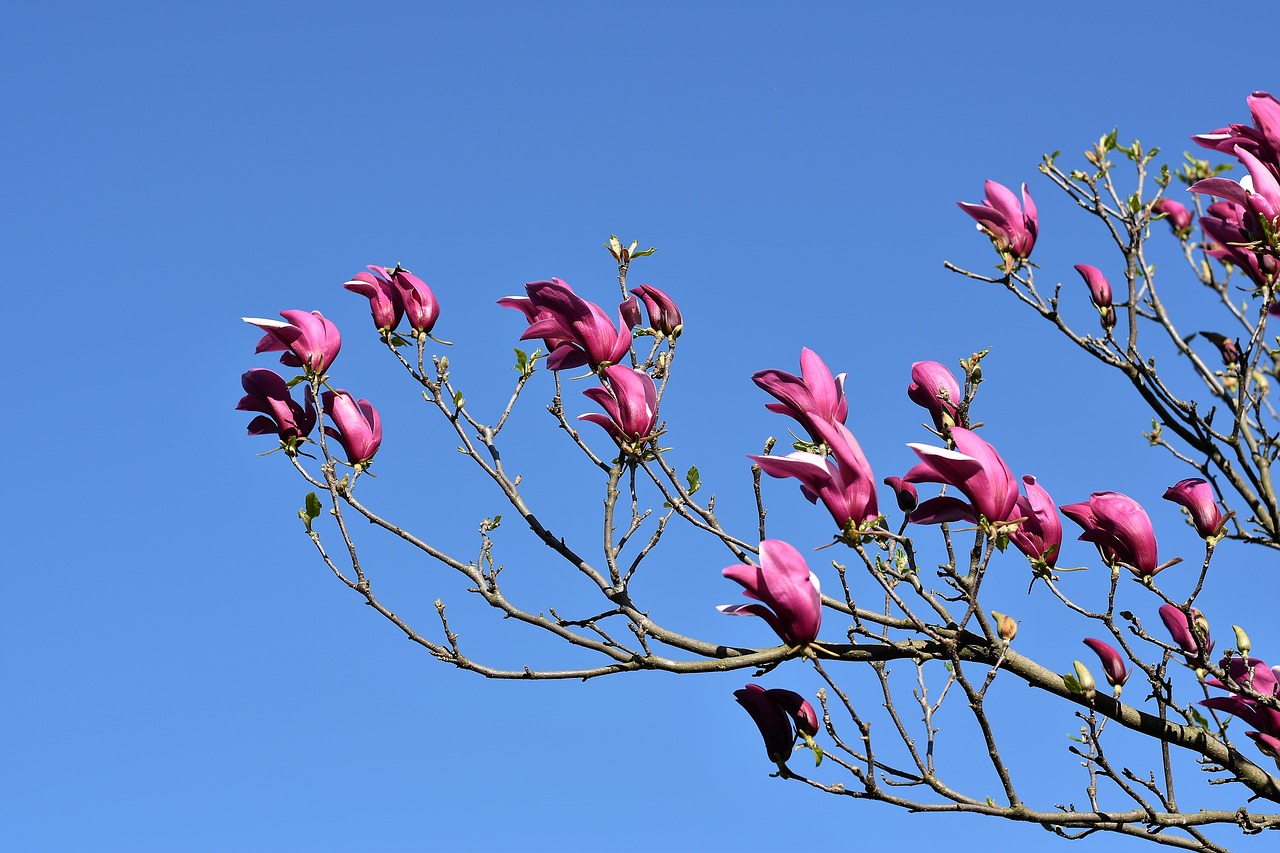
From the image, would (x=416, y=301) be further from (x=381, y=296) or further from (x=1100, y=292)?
(x=1100, y=292)

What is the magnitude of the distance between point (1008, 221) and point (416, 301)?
1868mm

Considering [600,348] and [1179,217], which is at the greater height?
[1179,217]

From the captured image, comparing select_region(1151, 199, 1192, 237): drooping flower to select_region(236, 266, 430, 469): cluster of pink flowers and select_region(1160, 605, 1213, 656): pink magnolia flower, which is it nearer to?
select_region(1160, 605, 1213, 656): pink magnolia flower

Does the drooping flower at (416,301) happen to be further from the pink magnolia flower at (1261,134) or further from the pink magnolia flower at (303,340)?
the pink magnolia flower at (1261,134)

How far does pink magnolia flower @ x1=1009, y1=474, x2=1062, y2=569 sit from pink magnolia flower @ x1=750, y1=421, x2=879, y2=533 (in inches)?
12.9

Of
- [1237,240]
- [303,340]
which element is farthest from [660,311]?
[1237,240]

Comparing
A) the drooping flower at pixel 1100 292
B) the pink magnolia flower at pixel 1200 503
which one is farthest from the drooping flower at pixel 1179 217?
the pink magnolia flower at pixel 1200 503

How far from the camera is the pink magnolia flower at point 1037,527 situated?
2.32m

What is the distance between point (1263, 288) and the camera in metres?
2.91

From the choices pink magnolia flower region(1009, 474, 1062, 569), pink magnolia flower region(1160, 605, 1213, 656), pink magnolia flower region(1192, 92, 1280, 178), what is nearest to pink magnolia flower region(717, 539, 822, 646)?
pink magnolia flower region(1009, 474, 1062, 569)

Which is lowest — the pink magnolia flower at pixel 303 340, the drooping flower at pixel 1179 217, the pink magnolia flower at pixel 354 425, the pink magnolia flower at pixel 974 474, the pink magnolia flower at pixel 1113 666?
the pink magnolia flower at pixel 1113 666

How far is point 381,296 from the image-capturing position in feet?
10.5

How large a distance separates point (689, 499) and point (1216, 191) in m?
1.46

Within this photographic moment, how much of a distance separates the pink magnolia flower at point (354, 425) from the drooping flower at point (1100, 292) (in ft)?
7.22
